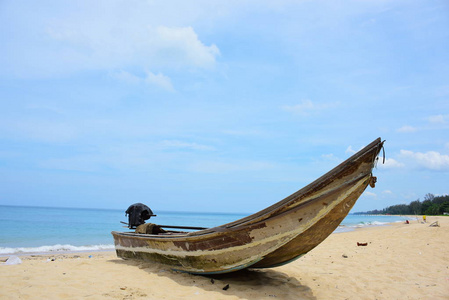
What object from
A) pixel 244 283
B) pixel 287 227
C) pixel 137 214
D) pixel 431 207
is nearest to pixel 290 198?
pixel 287 227

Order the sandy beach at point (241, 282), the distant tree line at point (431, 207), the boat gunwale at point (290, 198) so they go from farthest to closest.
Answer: the distant tree line at point (431, 207), the sandy beach at point (241, 282), the boat gunwale at point (290, 198)

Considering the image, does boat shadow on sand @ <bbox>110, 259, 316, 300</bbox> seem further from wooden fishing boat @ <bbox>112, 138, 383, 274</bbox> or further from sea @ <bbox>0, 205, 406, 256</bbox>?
sea @ <bbox>0, 205, 406, 256</bbox>

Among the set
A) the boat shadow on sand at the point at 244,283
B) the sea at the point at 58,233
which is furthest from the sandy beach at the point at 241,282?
the sea at the point at 58,233

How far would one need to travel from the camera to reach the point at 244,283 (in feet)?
16.6

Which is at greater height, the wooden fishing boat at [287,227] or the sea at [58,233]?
the wooden fishing boat at [287,227]

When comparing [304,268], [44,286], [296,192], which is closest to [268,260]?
[296,192]

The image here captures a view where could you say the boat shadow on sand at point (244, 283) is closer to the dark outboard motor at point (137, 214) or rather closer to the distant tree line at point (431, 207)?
the dark outboard motor at point (137, 214)

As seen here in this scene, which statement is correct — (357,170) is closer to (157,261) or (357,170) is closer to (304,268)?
(304,268)

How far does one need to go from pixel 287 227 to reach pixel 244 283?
4.90 ft

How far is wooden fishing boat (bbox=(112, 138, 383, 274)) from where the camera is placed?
4031 millimetres

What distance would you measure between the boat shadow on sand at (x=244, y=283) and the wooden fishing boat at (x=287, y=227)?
0.23m

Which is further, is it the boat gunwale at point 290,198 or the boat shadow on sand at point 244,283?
the boat shadow on sand at point 244,283

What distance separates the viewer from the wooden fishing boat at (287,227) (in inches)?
159

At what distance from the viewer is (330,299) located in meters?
4.50
